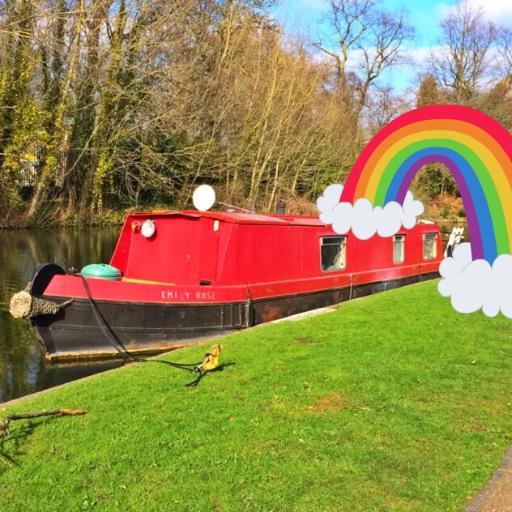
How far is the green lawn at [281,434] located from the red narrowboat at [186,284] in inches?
105

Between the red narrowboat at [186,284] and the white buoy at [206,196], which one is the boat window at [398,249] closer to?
the red narrowboat at [186,284]

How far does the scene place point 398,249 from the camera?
47.1ft

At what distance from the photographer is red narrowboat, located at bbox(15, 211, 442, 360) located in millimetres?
9477

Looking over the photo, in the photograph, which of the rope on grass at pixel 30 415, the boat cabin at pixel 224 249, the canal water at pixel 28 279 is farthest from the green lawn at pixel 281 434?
the boat cabin at pixel 224 249

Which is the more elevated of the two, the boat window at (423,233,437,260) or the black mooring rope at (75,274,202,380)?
the boat window at (423,233,437,260)

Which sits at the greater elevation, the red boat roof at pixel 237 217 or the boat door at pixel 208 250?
the red boat roof at pixel 237 217

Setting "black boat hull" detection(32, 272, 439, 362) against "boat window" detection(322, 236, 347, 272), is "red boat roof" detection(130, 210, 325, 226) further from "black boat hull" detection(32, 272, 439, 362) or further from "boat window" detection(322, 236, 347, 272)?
"black boat hull" detection(32, 272, 439, 362)

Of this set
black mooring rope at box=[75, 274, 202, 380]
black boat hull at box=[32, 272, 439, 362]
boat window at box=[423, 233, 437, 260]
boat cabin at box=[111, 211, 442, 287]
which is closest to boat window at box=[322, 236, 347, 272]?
boat cabin at box=[111, 211, 442, 287]

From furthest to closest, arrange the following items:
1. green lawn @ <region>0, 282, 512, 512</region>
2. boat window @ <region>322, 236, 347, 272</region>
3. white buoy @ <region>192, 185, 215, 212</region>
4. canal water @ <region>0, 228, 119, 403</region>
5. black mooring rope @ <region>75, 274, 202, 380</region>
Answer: boat window @ <region>322, 236, 347, 272</region> < black mooring rope @ <region>75, 274, 202, 380</region> < canal water @ <region>0, 228, 119, 403</region> < white buoy @ <region>192, 185, 215, 212</region> < green lawn @ <region>0, 282, 512, 512</region>

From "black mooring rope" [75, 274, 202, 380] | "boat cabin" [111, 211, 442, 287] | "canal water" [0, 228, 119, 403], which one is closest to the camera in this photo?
"canal water" [0, 228, 119, 403]

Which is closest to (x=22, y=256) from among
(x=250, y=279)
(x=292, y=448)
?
(x=250, y=279)

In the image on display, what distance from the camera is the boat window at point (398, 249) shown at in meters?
14.2

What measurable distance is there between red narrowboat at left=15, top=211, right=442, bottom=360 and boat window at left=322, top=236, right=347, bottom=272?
44 mm

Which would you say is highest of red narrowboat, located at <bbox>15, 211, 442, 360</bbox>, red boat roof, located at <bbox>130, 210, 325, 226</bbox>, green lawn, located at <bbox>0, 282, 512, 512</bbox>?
red boat roof, located at <bbox>130, 210, 325, 226</bbox>
